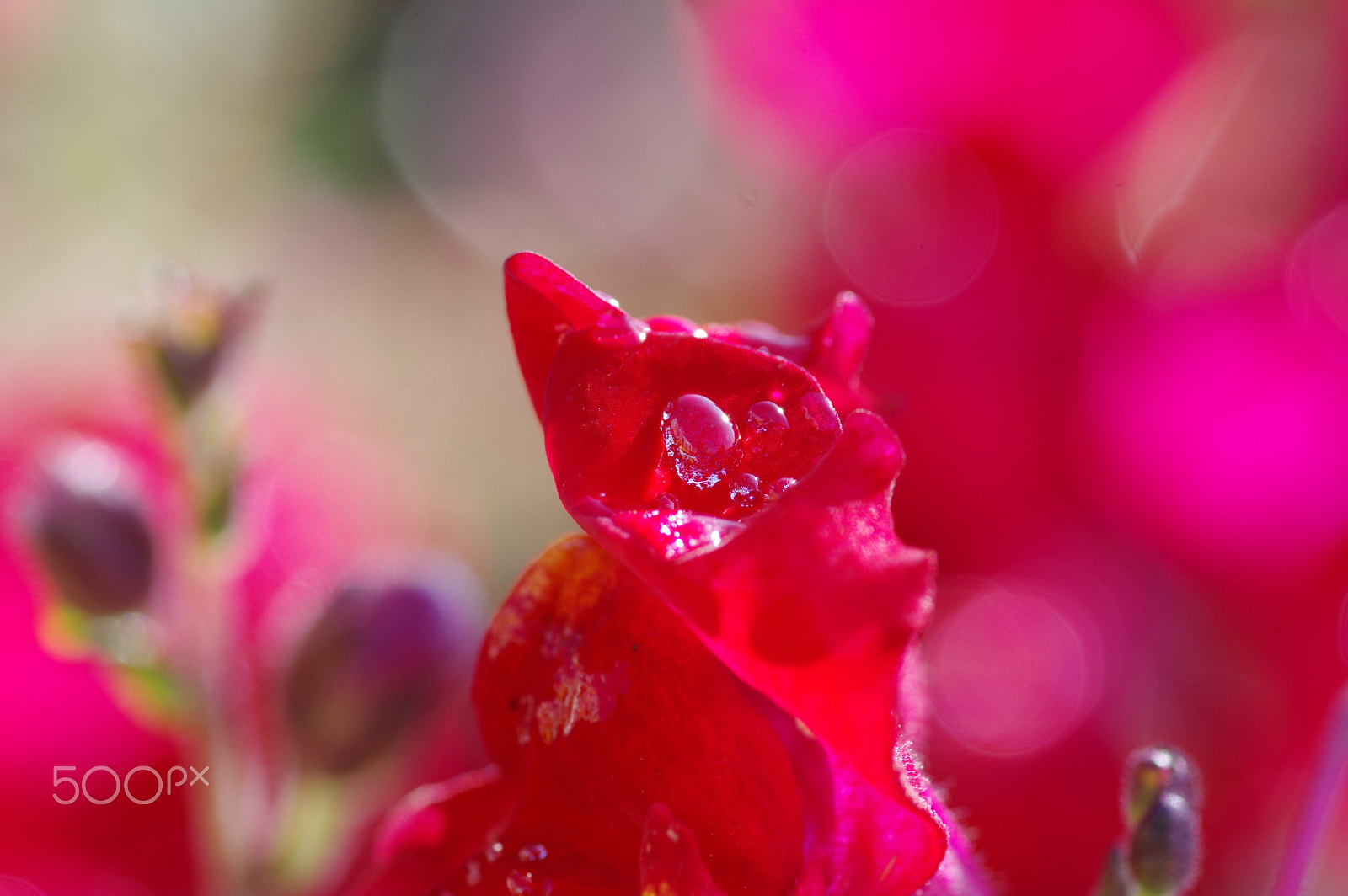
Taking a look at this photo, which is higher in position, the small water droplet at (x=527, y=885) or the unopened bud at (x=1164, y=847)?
the small water droplet at (x=527, y=885)

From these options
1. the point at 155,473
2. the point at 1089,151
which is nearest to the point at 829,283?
the point at 1089,151

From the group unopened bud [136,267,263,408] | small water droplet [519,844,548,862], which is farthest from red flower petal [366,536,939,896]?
unopened bud [136,267,263,408]

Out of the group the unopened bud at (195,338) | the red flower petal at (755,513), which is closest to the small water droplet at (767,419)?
the red flower petal at (755,513)

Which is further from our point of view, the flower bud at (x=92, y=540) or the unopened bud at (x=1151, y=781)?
the flower bud at (x=92, y=540)

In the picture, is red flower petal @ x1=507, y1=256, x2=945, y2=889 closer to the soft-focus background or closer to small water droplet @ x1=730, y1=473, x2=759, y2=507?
small water droplet @ x1=730, y1=473, x2=759, y2=507

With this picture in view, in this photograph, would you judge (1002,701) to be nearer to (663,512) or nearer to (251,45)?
(663,512)

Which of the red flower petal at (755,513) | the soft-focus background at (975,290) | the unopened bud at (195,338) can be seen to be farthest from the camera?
the soft-focus background at (975,290)

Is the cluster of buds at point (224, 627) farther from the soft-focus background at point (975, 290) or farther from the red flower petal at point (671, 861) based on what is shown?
the red flower petal at point (671, 861)

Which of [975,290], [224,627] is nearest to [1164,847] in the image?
[224,627]
